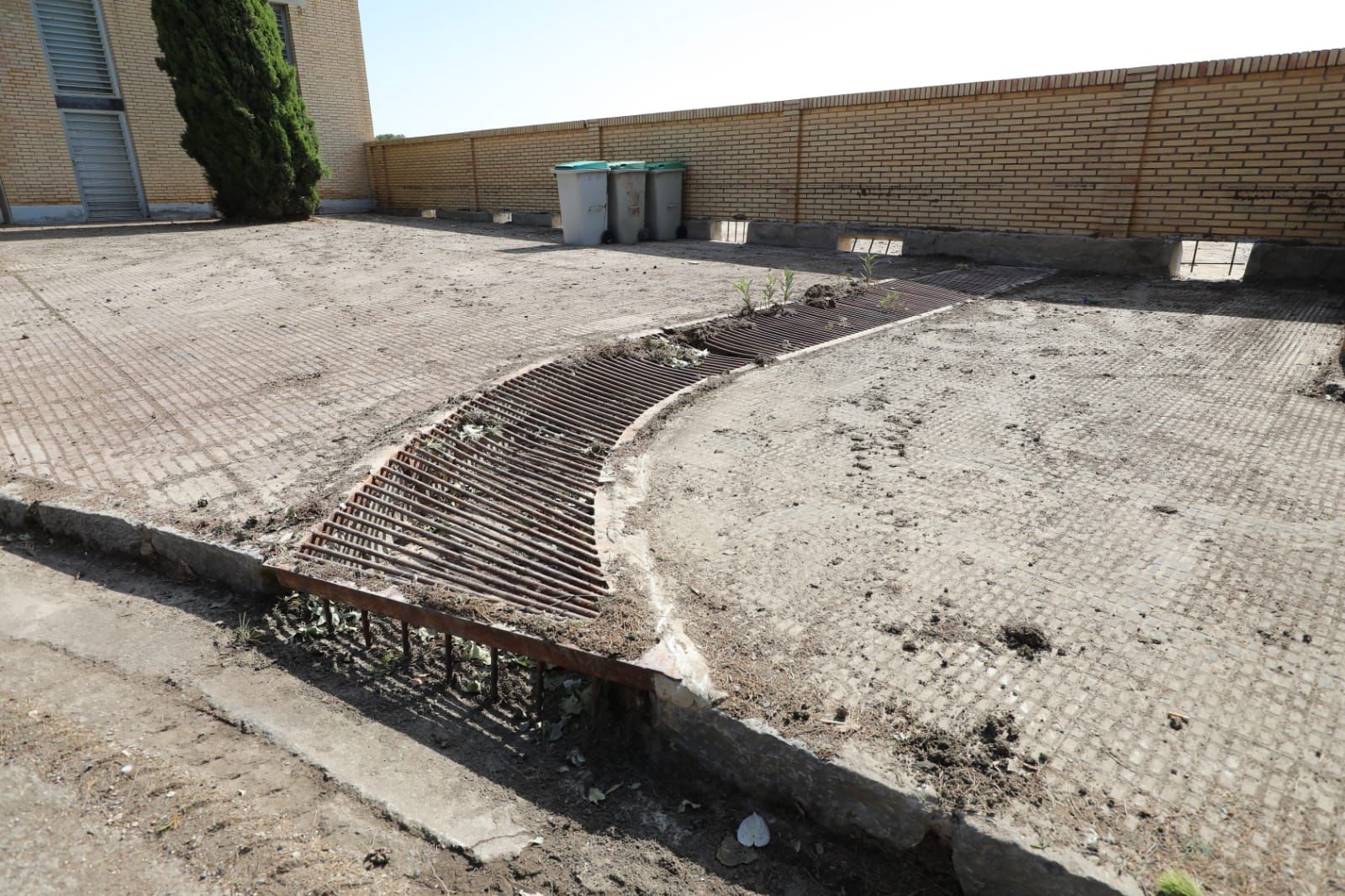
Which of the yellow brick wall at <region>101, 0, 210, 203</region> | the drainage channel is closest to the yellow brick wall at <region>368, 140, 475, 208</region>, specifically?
the yellow brick wall at <region>101, 0, 210, 203</region>

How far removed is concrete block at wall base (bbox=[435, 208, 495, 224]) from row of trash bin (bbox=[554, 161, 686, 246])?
5391 mm

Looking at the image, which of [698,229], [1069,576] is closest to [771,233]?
[698,229]

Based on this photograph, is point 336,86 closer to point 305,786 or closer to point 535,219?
point 535,219

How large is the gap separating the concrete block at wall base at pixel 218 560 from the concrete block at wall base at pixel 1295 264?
9487mm

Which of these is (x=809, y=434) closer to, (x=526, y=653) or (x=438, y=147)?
(x=526, y=653)

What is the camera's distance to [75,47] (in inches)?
606

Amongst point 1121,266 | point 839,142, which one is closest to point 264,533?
point 1121,266

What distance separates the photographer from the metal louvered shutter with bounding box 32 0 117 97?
15008 mm

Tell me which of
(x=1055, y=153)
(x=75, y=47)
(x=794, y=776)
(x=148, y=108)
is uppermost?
(x=75, y=47)

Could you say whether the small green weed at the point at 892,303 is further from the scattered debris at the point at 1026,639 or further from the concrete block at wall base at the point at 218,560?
the concrete block at wall base at the point at 218,560

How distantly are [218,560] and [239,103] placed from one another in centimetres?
1485

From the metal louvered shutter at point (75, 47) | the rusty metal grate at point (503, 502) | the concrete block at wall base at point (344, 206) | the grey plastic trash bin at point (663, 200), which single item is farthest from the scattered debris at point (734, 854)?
the concrete block at wall base at point (344, 206)

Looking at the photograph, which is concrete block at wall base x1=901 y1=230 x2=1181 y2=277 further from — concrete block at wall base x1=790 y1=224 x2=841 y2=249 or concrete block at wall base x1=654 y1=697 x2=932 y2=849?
concrete block at wall base x1=654 y1=697 x2=932 y2=849

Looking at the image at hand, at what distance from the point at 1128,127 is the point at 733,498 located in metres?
8.17
